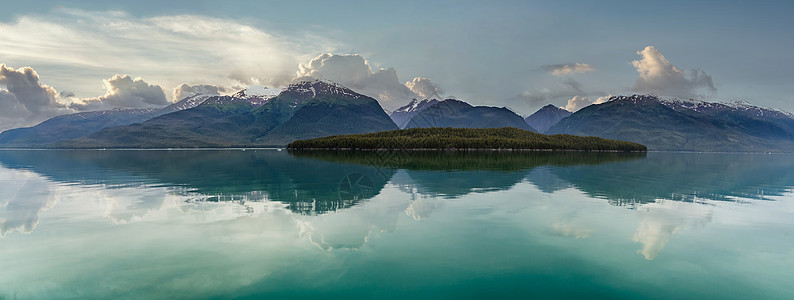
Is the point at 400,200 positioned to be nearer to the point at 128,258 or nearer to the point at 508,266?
the point at 508,266

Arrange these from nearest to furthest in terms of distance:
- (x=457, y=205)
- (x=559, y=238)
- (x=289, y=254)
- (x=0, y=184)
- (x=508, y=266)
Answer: (x=508, y=266), (x=289, y=254), (x=559, y=238), (x=457, y=205), (x=0, y=184)

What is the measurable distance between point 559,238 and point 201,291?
21.3 metres

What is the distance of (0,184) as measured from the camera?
2274 inches

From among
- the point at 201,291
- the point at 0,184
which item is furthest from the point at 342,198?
the point at 0,184

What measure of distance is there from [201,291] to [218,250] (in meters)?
6.24

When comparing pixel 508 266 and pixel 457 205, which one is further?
pixel 457 205

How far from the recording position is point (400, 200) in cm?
4169

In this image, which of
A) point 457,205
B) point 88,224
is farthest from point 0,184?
point 457,205

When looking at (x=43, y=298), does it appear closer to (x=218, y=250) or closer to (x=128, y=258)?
(x=128, y=258)

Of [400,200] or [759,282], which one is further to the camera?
[400,200]

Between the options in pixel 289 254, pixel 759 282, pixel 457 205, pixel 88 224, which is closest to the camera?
pixel 759 282

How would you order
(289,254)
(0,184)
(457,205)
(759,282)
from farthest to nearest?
(0,184) → (457,205) → (289,254) → (759,282)

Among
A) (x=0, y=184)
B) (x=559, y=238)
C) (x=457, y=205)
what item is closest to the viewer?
A: (x=559, y=238)

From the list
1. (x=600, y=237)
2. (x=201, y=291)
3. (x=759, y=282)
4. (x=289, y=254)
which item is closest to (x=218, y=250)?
(x=289, y=254)
